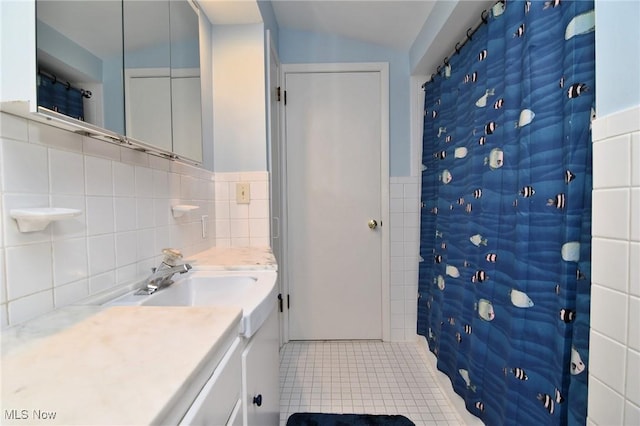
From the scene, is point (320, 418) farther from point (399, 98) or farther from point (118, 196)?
point (399, 98)

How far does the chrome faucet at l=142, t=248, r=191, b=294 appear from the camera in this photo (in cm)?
89

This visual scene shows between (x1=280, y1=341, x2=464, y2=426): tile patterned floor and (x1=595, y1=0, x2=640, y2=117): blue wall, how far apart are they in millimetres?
1529

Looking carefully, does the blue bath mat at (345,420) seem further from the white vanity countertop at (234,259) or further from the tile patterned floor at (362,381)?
the white vanity countertop at (234,259)

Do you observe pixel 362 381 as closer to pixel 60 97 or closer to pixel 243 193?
pixel 243 193

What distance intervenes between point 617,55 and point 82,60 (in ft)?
4.14

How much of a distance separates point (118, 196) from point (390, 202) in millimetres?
1745

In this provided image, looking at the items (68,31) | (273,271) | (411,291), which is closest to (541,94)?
(273,271)

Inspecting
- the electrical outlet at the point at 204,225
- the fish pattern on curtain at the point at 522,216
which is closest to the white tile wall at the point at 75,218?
the electrical outlet at the point at 204,225

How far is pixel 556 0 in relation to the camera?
895 millimetres

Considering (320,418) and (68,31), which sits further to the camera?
(320,418)

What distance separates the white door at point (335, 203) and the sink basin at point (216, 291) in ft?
3.70

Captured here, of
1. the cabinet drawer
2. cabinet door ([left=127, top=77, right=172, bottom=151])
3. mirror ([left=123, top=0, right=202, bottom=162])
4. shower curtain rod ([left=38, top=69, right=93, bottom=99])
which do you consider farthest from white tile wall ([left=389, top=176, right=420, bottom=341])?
shower curtain rod ([left=38, top=69, right=93, bottom=99])

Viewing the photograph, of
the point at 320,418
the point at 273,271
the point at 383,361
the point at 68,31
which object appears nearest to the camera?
the point at 68,31

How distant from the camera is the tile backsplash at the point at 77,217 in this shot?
1.90 ft
